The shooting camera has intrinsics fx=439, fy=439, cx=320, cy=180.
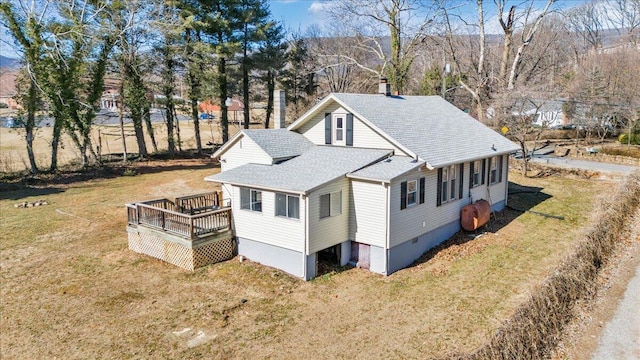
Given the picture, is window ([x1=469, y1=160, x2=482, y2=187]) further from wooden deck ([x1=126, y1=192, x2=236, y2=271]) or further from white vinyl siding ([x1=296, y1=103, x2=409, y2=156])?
wooden deck ([x1=126, y1=192, x2=236, y2=271])

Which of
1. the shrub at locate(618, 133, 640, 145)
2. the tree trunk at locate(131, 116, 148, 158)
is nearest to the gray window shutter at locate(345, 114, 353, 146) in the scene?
the tree trunk at locate(131, 116, 148, 158)

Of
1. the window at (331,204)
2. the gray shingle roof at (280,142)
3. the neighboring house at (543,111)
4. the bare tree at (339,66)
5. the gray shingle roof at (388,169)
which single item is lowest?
the window at (331,204)

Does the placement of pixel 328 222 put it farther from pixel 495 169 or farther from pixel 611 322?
pixel 495 169

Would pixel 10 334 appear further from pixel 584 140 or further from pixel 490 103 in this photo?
pixel 584 140

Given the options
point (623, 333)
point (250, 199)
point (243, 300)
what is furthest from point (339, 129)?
point (623, 333)

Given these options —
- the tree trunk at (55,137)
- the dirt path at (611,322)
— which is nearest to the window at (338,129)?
the dirt path at (611,322)

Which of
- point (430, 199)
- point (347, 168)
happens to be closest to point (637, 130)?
point (430, 199)

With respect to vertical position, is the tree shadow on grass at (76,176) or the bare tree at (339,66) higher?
the bare tree at (339,66)

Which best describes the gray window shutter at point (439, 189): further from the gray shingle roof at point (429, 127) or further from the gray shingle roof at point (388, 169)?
the gray shingle roof at point (388, 169)
